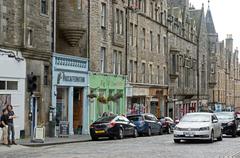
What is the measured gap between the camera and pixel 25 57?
31.4 m

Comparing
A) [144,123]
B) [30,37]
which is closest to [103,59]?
[144,123]

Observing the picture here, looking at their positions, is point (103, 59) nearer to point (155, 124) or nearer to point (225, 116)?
point (155, 124)

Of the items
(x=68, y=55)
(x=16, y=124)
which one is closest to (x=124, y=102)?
(x=68, y=55)

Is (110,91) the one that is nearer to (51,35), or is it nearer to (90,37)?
(90,37)

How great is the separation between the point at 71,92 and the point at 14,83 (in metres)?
7.77

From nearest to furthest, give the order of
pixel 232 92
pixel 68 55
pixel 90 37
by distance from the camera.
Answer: pixel 68 55, pixel 90 37, pixel 232 92

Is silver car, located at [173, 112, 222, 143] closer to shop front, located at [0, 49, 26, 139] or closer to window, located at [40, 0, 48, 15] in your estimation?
shop front, located at [0, 49, 26, 139]

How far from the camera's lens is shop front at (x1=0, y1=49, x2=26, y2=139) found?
29484mm

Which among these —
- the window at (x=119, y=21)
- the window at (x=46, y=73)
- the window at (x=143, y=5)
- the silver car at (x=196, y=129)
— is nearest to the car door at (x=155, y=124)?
the window at (x=119, y=21)

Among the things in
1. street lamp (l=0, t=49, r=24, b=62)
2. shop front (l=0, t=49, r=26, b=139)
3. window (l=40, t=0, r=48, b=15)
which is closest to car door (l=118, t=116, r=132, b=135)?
shop front (l=0, t=49, r=26, b=139)

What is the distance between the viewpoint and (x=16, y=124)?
100 ft

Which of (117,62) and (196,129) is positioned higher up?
(117,62)

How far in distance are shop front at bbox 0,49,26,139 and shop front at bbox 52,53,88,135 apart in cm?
384

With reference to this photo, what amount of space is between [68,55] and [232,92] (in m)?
84.4
